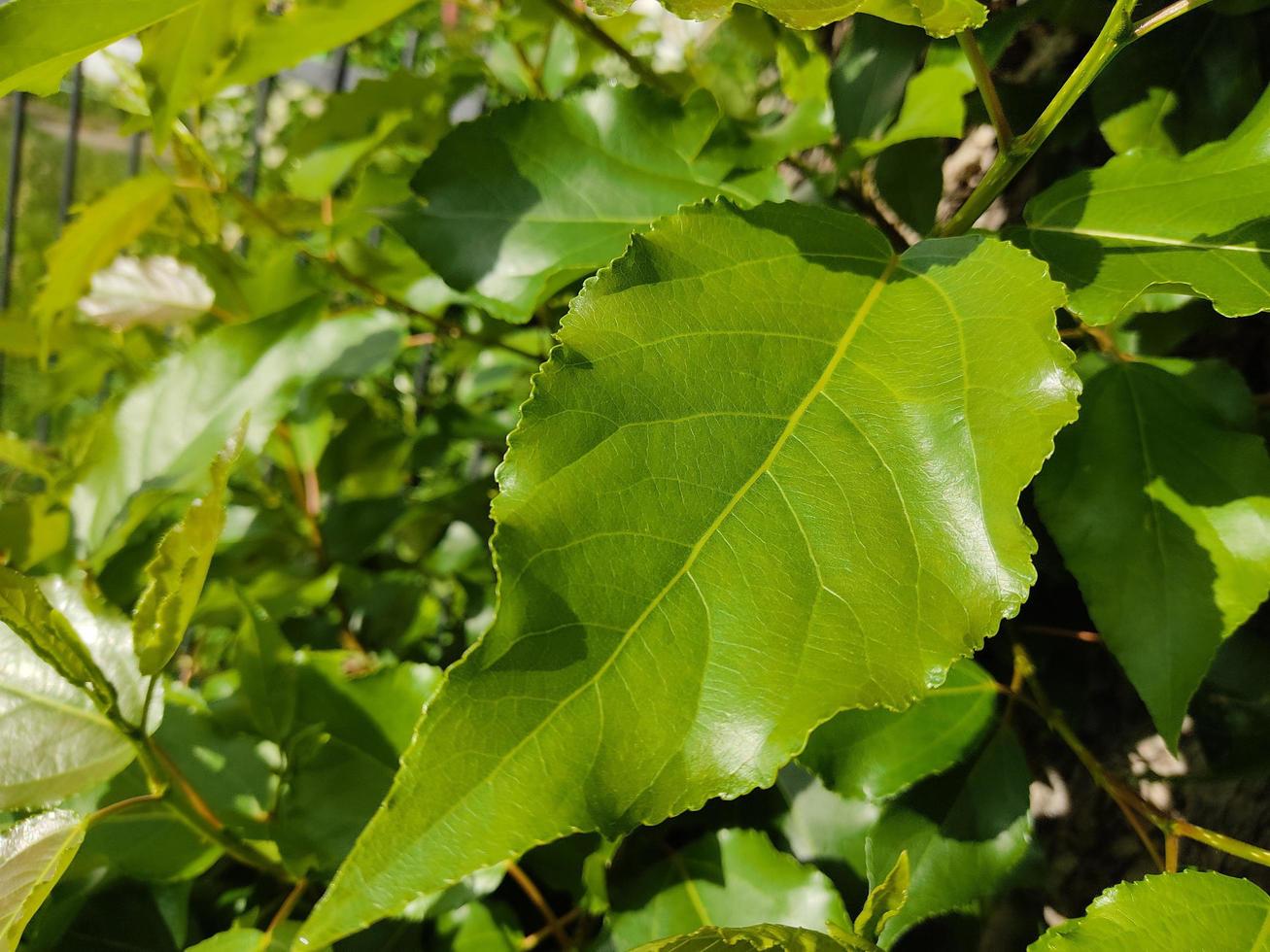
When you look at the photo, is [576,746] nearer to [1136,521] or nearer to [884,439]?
[884,439]

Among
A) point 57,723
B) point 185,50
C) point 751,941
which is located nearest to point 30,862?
point 57,723

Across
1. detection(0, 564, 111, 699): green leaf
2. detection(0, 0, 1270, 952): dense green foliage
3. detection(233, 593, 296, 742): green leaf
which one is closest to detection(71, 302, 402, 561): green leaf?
detection(0, 0, 1270, 952): dense green foliage

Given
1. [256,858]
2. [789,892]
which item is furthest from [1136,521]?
[256,858]

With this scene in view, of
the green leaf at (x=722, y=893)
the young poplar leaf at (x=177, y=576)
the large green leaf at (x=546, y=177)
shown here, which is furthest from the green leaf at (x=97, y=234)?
the green leaf at (x=722, y=893)

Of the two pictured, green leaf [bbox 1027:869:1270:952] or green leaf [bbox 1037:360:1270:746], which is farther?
green leaf [bbox 1037:360:1270:746]

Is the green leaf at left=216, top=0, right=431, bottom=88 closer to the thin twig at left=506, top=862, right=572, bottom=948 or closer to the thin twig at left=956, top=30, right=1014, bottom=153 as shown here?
the thin twig at left=956, top=30, right=1014, bottom=153

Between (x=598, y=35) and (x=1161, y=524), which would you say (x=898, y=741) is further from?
(x=598, y=35)
